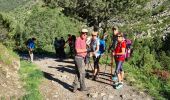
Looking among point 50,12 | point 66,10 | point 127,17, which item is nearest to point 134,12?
point 127,17

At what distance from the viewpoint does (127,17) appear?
25.3 metres

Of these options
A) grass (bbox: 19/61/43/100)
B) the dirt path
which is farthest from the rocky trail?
grass (bbox: 19/61/43/100)

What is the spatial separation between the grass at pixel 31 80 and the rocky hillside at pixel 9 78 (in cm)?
26

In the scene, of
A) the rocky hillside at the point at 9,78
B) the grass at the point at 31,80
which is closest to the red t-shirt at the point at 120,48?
the grass at the point at 31,80

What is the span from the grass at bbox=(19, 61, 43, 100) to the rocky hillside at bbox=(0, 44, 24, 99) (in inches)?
10.1

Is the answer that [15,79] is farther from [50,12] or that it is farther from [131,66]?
[50,12]

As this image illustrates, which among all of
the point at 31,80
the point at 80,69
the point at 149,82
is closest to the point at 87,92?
the point at 80,69

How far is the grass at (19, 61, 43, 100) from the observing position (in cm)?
1323

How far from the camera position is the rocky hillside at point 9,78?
43.5 ft

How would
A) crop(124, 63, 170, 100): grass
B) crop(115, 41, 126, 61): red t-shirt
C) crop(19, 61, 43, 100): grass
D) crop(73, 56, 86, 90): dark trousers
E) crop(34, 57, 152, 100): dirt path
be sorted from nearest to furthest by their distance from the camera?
crop(19, 61, 43, 100): grass < crop(73, 56, 86, 90): dark trousers < crop(34, 57, 152, 100): dirt path < crop(115, 41, 126, 61): red t-shirt < crop(124, 63, 170, 100): grass

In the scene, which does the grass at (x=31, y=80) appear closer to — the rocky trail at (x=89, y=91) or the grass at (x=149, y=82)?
the rocky trail at (x=89, y=91)

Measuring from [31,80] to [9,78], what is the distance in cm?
107

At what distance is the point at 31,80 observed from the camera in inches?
613

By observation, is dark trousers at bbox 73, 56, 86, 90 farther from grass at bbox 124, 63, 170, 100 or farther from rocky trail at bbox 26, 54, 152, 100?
A: grass at bbox 124, 63, 170, 100
